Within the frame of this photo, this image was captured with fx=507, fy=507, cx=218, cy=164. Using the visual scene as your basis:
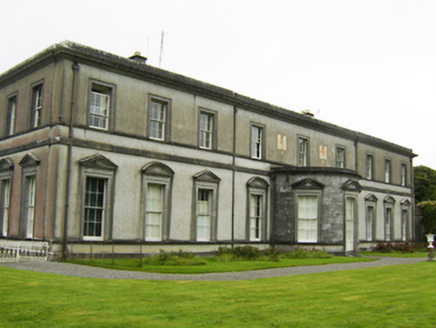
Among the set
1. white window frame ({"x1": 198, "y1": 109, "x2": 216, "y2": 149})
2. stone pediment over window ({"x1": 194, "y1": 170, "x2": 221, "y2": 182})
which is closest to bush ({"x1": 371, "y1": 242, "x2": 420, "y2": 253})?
stone pediment over window ({"x1": 194, "y1": 170, "x2": 221, "y2": 182})

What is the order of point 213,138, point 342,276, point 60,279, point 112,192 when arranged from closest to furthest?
point 60,279, point 342,276, point 112,192, point 213,138

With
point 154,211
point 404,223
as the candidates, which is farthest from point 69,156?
point 404,223

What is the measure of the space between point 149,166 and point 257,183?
24.8 ft

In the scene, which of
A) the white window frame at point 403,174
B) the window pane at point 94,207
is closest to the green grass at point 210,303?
the window pane at point 94,207

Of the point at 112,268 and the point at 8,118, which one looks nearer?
the point at 112,268

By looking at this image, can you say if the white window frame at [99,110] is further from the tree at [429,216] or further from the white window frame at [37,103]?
the tree at [429,216]

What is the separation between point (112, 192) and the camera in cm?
2012

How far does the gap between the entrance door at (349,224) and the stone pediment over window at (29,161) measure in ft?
52.2

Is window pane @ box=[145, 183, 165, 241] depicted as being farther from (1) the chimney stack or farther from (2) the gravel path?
(1) the chimney stack

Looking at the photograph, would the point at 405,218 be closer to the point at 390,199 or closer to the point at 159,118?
the point at 390,199

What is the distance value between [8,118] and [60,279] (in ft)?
42.2

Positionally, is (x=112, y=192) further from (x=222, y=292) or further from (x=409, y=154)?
(x=409, y=154)

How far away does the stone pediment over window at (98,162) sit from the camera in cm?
1920

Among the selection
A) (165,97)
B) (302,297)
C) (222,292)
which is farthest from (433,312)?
(165,97)
